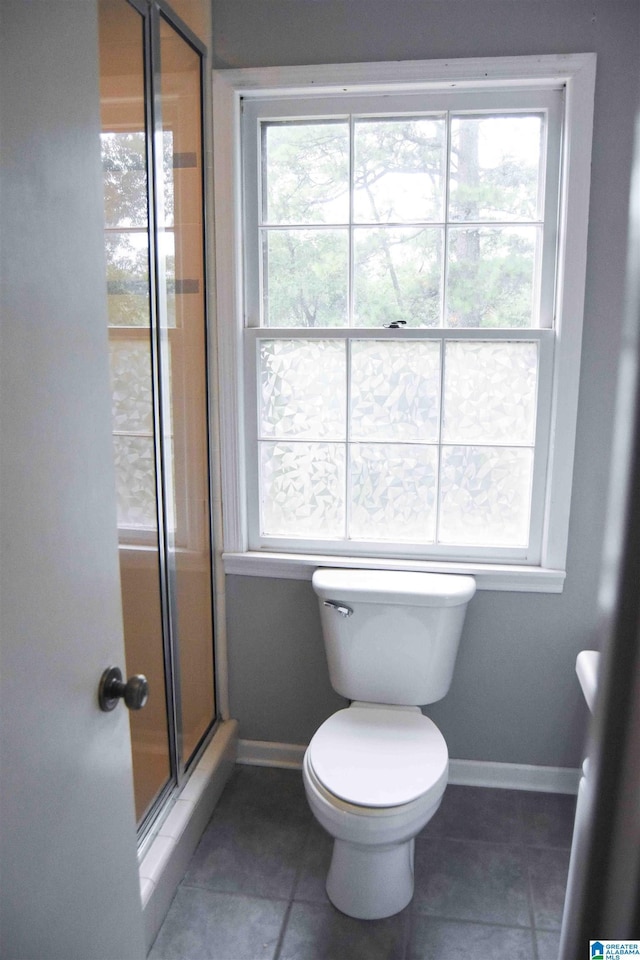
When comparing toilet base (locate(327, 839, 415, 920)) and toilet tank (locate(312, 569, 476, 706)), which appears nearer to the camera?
toilet base (locate(327, 839, 415, 920))

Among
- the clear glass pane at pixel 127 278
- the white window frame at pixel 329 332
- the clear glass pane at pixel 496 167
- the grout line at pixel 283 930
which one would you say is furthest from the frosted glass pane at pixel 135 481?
the clear glass pane at pixel 496 167

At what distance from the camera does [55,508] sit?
957 millimetres

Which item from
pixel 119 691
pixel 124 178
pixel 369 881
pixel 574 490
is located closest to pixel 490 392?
pixel 574 490

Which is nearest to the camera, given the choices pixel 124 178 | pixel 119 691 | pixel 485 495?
pixel 119 691

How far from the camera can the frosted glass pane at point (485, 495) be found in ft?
7.59

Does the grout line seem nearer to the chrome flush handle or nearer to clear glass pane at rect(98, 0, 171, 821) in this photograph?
clear glass pane at rect(98, 0, 171, 821)

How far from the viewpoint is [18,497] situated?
2.88ft

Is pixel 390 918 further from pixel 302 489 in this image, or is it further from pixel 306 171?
pixel 306 171

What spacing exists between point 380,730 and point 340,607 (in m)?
0.37

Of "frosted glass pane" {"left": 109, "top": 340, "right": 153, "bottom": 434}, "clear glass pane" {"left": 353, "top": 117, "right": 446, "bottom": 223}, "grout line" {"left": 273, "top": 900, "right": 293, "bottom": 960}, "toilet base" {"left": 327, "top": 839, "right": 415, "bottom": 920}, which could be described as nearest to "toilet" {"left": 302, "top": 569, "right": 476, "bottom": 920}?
"toilet base" {"left": 327, "top": 839, "right": 415, "bottom": 920}

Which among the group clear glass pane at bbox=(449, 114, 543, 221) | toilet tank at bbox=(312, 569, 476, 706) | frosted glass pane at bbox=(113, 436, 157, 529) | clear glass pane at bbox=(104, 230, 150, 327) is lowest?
toilet tank at bbox=(312, 569, 476, 706)

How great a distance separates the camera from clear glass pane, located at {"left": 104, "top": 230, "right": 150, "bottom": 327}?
166 centimetres

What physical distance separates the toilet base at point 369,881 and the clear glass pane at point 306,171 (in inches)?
71.8

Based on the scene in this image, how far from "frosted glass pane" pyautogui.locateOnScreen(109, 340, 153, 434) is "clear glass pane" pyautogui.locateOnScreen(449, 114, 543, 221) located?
107 centimetres
